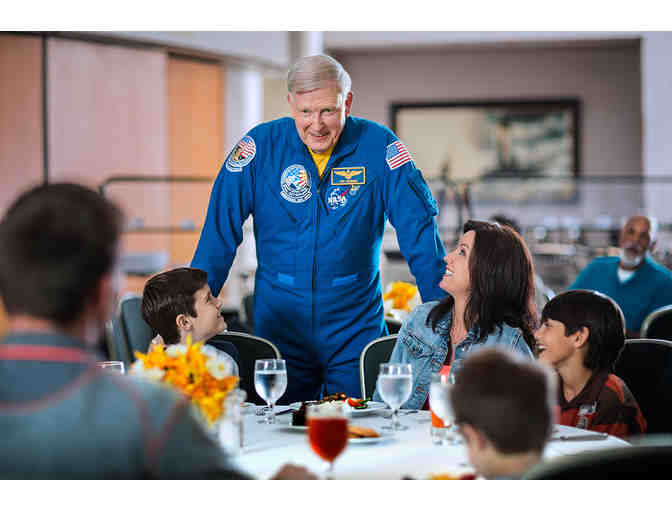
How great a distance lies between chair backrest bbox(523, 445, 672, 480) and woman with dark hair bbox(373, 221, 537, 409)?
1046 mm

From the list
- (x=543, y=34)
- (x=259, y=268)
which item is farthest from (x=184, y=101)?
(x=259, y=268)

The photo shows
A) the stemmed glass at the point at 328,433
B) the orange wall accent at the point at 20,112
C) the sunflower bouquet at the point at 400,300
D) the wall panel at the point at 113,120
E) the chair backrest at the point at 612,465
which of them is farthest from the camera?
the wall panel at the point at 113,120

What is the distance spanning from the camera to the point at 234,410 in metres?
1.52

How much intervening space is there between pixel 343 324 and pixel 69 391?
5.61 ft

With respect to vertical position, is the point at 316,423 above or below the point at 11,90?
below

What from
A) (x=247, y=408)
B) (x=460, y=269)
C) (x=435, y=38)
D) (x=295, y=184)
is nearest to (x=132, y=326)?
(x=295, y=184)

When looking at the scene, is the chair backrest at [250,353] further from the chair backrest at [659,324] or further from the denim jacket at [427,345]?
the chair backrest at [659,324]

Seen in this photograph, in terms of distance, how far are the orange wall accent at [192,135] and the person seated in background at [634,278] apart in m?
5.03

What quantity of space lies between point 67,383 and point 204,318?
1269 millimetres

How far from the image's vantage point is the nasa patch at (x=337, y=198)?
2543 millimetres

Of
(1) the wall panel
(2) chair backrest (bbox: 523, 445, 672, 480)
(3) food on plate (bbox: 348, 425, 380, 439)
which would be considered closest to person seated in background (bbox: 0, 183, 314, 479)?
(2) chair backrest (bbox: 523, 445, 672, 480)

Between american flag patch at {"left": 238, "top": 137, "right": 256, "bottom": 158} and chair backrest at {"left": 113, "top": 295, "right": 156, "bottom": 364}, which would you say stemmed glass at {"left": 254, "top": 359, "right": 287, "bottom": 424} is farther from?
chair backrest at {"left": 113, "top": 295, "right": 156, "bottom": 364}

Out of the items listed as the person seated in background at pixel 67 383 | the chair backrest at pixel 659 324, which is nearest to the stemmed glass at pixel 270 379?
the person seated in background at pixel 67 383
